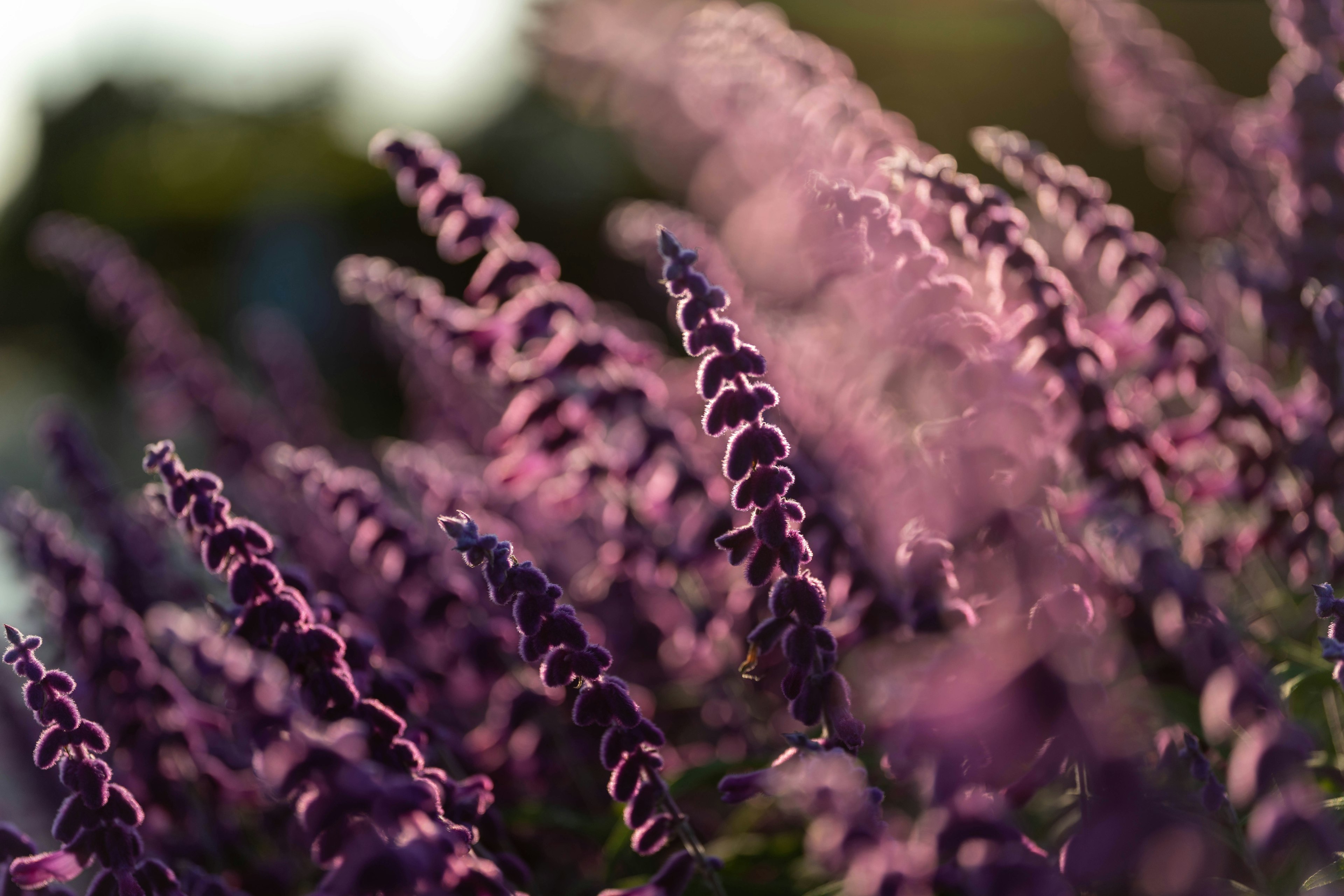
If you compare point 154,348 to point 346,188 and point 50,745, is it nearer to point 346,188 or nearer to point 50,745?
point 50,745

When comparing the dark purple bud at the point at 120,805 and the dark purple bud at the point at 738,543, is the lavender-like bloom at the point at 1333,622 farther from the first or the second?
the dark purple bud at the point at 120,805

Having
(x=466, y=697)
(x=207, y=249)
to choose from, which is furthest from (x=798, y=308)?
(x=207, y=249)

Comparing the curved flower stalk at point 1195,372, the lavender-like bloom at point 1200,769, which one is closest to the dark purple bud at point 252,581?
the lavender-like bloom at point 1200,769

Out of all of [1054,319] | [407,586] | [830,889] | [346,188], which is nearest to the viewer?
[830,889]

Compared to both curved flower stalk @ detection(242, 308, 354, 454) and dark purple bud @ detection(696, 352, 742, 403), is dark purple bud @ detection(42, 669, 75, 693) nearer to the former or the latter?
dark purple bud @ detection(696, 352, 742, 403)

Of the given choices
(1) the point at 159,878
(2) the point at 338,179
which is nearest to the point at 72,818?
(1) the point at 159,878

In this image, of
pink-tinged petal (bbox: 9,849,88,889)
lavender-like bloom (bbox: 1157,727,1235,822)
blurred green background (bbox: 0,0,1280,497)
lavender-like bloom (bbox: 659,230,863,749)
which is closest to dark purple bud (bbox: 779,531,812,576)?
lavender-like bloom (bbox: 659,230,863,749)

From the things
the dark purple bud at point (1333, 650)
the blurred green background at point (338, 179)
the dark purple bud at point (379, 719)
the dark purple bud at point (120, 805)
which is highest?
the dark purple bud at point (1333, 650)
